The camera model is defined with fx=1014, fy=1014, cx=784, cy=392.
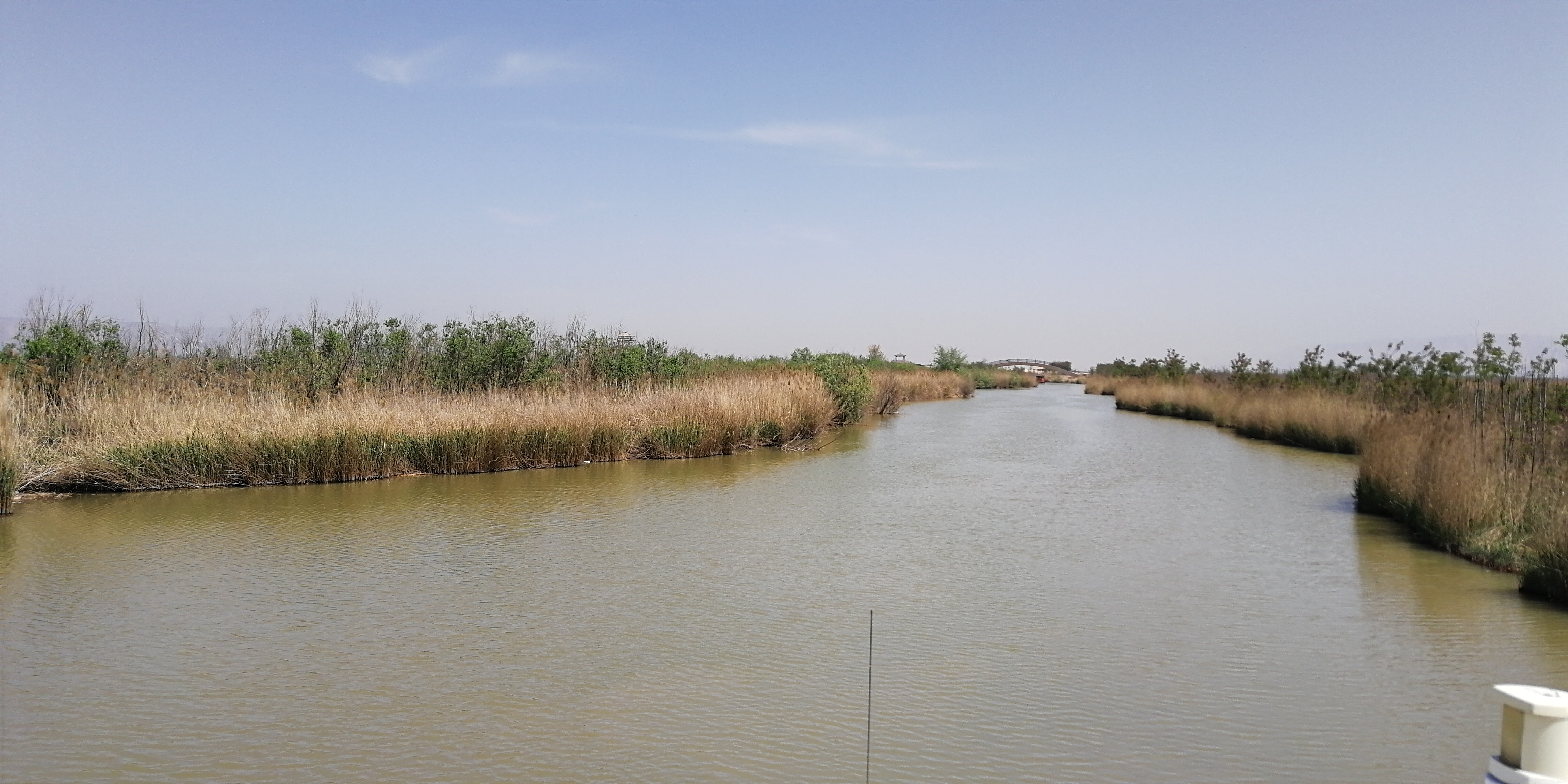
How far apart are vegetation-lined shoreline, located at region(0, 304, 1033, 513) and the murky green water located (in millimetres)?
1072

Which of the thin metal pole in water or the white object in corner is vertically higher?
the white object in corner

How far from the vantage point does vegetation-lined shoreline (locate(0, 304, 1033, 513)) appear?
13273mm

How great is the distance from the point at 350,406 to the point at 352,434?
1.06 meters

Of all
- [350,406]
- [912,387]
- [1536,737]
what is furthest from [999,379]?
[1536,737]

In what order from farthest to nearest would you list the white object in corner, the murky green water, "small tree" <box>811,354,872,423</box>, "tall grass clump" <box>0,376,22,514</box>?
"small tree" <box>811,354,872,423</box> → "tall grass clump" <box>0,376,22,514</box> → the murky green water → the white object in corner

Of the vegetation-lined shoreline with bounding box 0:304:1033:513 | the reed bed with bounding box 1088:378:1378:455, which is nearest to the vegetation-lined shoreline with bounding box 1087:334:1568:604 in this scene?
the reed bed with bounding box 1088:378:1378:455

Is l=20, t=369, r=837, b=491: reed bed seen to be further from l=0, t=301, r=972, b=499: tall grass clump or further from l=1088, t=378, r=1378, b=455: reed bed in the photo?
l=1088, t=378, r=1378, b=455: reed bed

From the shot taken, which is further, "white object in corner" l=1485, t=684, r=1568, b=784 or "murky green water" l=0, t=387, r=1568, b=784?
"murky green water" l=0, t=387, r=1568, b=784

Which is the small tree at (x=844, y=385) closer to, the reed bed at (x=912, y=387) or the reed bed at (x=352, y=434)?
the reed bed at (x=912, y=387)

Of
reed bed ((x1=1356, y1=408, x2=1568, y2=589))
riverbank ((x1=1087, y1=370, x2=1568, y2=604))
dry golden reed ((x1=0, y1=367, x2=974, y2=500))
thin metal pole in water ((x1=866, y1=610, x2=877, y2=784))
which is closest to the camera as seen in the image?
thin metal pole in water ((x1=866, y1=610, x2=877, y2=784))

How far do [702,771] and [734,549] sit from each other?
4.97 m

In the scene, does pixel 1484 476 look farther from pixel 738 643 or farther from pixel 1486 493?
pixel 738 643

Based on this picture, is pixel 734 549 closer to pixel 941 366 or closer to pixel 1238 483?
pixel 1238 483

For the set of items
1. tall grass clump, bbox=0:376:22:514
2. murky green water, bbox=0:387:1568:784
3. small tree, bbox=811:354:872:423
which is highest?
small tree, bbox=811:354:872:423
